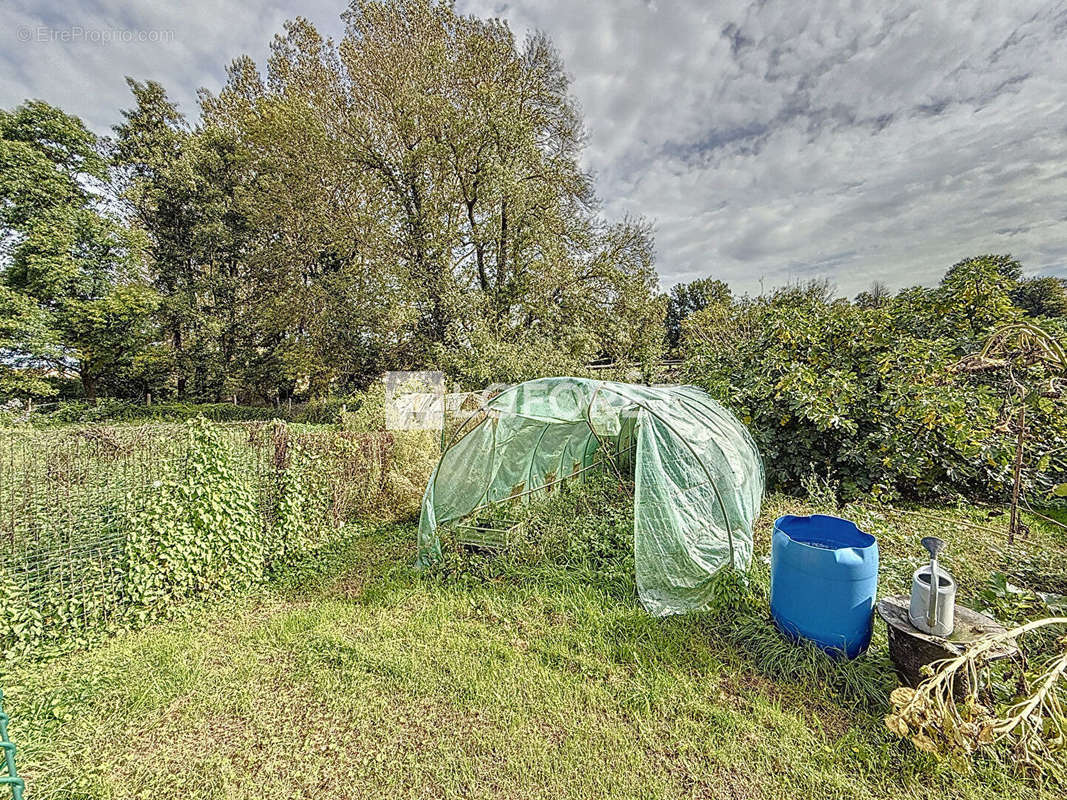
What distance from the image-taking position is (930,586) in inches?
88.6

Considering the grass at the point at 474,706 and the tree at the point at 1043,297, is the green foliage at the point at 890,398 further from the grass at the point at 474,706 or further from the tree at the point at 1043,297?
the tree at the point at 1043,297

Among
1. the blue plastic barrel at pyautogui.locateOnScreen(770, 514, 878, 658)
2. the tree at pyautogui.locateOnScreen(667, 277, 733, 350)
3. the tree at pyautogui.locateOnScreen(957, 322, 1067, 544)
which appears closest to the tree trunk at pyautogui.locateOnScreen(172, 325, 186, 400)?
the blue plastic barrel at pyautogui.locateOnScreen(770, 514, 878, 658)

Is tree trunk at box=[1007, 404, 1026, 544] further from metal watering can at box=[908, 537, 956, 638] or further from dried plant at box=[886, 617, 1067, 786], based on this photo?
dried plant at box=[886, 617, 1067, 786]

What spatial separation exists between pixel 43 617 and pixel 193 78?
18.0m

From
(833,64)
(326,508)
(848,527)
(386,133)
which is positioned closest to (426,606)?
(326,508)

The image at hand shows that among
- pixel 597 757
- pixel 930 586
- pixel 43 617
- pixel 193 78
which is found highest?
pixel 193 78

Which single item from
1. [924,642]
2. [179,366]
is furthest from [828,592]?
[179,366]

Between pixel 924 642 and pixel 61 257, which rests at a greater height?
pixel 61 257

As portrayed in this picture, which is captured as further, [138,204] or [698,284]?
[698,284]

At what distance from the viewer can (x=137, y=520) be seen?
3025mm

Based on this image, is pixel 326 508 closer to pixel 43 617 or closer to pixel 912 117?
pixel 43 617

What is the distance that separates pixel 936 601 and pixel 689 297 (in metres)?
32.8

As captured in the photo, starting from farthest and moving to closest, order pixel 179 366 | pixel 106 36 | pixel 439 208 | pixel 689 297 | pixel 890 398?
pixel 689 297
pixel 179 366
pixel 439 208
pixel 106 36
pixel 890 398

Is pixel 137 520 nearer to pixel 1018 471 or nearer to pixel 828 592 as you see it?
pixel 828 592
